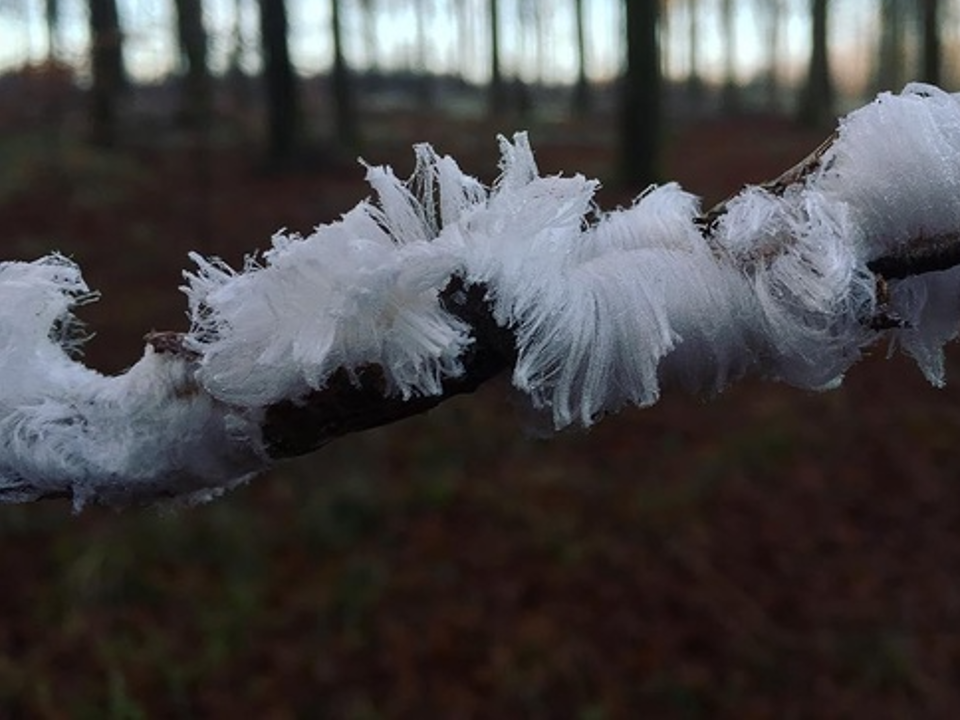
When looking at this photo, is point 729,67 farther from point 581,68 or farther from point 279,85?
point 279,85

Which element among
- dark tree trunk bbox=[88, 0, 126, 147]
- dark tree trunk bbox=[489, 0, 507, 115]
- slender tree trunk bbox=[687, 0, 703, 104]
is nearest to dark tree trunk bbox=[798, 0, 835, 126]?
dark tree trunk bbox=[489, 0, 507, 115]

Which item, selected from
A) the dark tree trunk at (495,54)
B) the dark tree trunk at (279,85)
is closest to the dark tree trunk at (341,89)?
the dark tree trunk at (279,85)

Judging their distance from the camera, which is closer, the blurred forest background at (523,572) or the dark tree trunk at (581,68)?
the blurred forest background at (523,572)

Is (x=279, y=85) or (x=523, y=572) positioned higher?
(x=279, y=85)

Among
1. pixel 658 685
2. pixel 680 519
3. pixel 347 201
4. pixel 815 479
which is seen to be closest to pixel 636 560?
pixel 680 519

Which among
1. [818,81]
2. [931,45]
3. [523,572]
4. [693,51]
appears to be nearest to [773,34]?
[693,51]

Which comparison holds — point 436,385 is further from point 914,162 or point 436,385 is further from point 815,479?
point 815,479

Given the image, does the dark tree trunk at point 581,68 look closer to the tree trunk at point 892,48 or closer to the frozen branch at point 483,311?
the tree trunk at point 892,48
